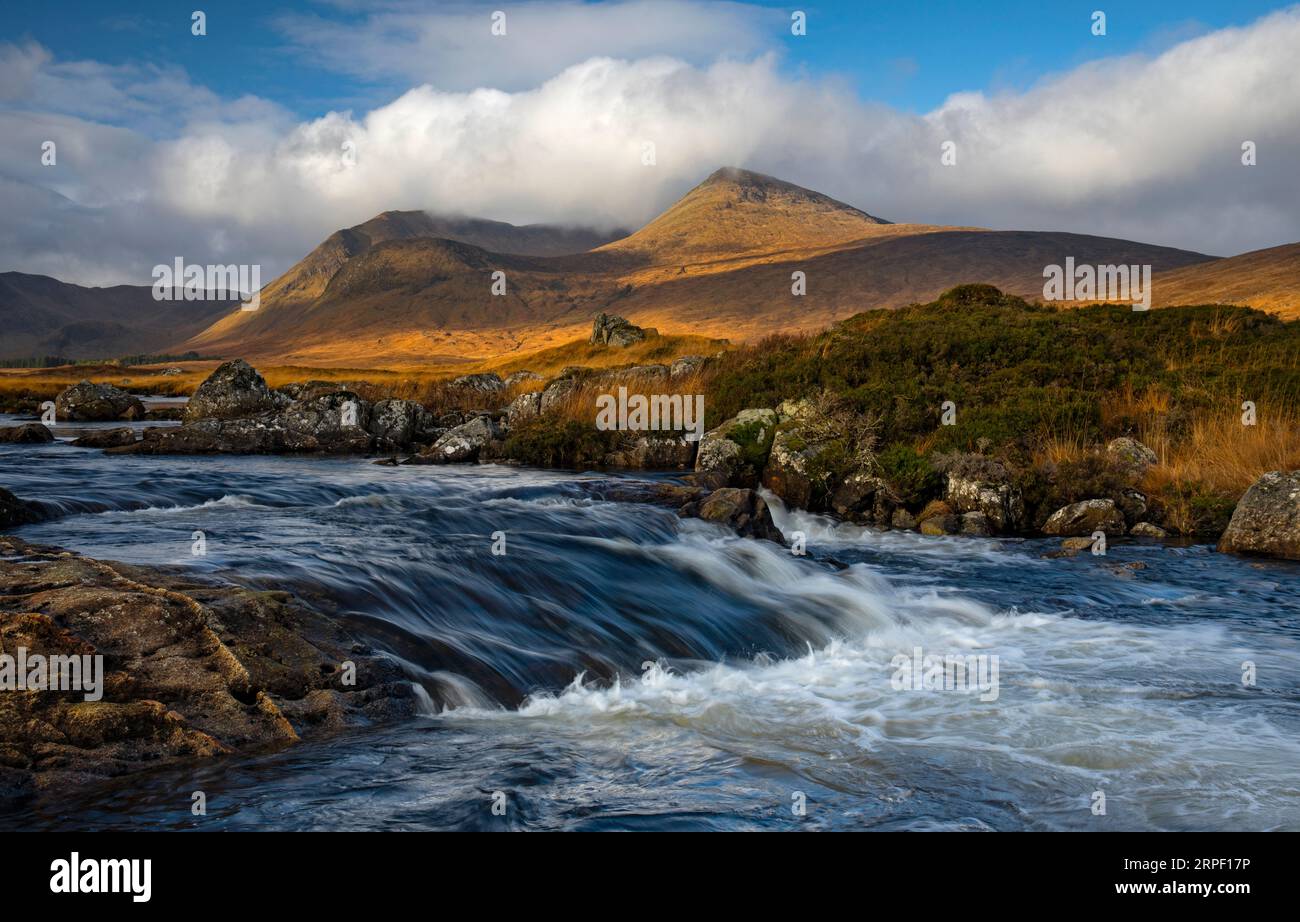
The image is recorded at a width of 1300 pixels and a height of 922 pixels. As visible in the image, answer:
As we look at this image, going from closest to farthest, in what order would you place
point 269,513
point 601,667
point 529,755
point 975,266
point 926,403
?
point 529,755 → point 601,667 → point 269,513 → point 926,403 → point 975,266

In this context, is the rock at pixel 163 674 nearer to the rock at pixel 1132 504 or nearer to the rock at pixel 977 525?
the rock at pixel 977 525

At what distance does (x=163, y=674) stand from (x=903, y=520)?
532 inches

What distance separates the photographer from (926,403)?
2073 centimetres

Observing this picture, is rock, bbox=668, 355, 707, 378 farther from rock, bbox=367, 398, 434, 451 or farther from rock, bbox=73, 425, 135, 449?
rock, bbox=73, 425, 135, 449

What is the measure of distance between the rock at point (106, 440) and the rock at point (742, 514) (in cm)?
1656

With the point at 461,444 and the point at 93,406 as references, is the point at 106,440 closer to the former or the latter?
the point at 461,444

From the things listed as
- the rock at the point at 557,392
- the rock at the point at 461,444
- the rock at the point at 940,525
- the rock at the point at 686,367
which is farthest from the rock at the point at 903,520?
the rock at the point at 557,392

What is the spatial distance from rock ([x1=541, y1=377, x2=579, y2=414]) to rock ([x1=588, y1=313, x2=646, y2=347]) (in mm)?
21012

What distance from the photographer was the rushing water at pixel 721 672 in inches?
230
